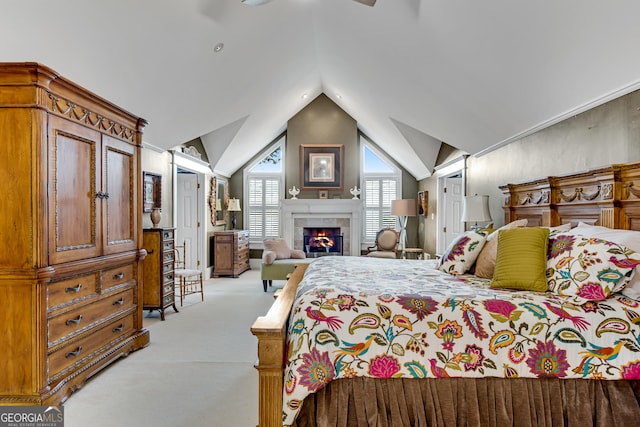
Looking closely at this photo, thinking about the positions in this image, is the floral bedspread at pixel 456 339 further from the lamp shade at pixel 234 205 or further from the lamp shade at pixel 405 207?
the lamp shade at pixel 234 205

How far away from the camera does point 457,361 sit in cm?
178

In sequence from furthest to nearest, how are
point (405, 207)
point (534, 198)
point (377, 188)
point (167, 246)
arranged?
point (377, 188), point (405, 207), point (167, 246), point (534, 198)

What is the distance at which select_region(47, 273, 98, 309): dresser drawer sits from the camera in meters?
2.30

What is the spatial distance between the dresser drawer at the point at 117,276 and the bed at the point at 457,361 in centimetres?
168

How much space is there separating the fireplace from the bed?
619 cm

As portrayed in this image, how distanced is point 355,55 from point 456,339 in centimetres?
395

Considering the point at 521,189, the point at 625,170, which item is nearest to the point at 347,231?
the point at 521,189

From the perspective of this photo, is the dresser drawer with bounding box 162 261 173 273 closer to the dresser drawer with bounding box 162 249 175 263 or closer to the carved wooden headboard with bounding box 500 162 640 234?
the dresser drawer with bounding box 162 249 175 263

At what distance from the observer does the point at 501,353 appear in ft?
5.79

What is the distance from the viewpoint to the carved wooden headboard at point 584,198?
7.71 ft

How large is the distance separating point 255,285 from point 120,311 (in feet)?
11.2

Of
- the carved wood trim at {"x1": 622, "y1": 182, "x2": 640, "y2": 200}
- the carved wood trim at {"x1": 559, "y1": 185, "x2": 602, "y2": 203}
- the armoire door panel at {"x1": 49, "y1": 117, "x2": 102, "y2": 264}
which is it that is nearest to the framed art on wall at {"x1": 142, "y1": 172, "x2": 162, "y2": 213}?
the armoire door panel at {"x1": 49, "y1": 117, "x2": 102, "y2": 264}

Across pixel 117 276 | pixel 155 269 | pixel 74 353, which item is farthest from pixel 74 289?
pixel 155 269

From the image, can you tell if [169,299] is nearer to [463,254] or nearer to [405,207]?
[463,254]
